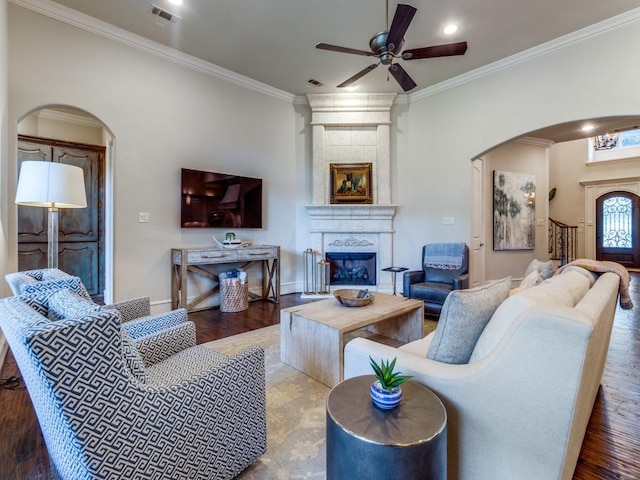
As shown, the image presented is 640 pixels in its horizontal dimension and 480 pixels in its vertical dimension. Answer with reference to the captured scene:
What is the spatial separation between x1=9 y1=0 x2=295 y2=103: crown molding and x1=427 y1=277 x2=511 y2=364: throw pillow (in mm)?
4571

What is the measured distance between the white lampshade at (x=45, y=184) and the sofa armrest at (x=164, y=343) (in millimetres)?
1467

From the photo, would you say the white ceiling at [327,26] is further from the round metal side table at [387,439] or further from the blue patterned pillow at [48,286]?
the round metal side table at [387,439]

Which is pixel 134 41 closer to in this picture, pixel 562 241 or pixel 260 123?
pixel 260 123

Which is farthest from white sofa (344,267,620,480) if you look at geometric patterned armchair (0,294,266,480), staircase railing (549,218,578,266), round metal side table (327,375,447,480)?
staircase railing (549,218,578,266)

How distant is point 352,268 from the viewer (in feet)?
18.2

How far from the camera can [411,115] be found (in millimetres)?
5379

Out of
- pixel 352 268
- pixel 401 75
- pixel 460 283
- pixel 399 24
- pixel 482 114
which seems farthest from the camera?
pixel 352 268

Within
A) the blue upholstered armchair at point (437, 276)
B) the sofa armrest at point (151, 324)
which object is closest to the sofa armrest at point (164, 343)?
the sofa armrest at point (151, 324)

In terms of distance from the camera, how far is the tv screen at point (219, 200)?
419cm

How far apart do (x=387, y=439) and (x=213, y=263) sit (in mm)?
3607

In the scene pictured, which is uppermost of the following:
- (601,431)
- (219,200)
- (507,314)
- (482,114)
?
(482,114)

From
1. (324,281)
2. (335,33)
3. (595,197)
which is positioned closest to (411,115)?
(335,33)


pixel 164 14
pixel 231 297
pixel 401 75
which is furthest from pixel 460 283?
pixel 164 14

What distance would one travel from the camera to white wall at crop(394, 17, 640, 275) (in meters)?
3.49
